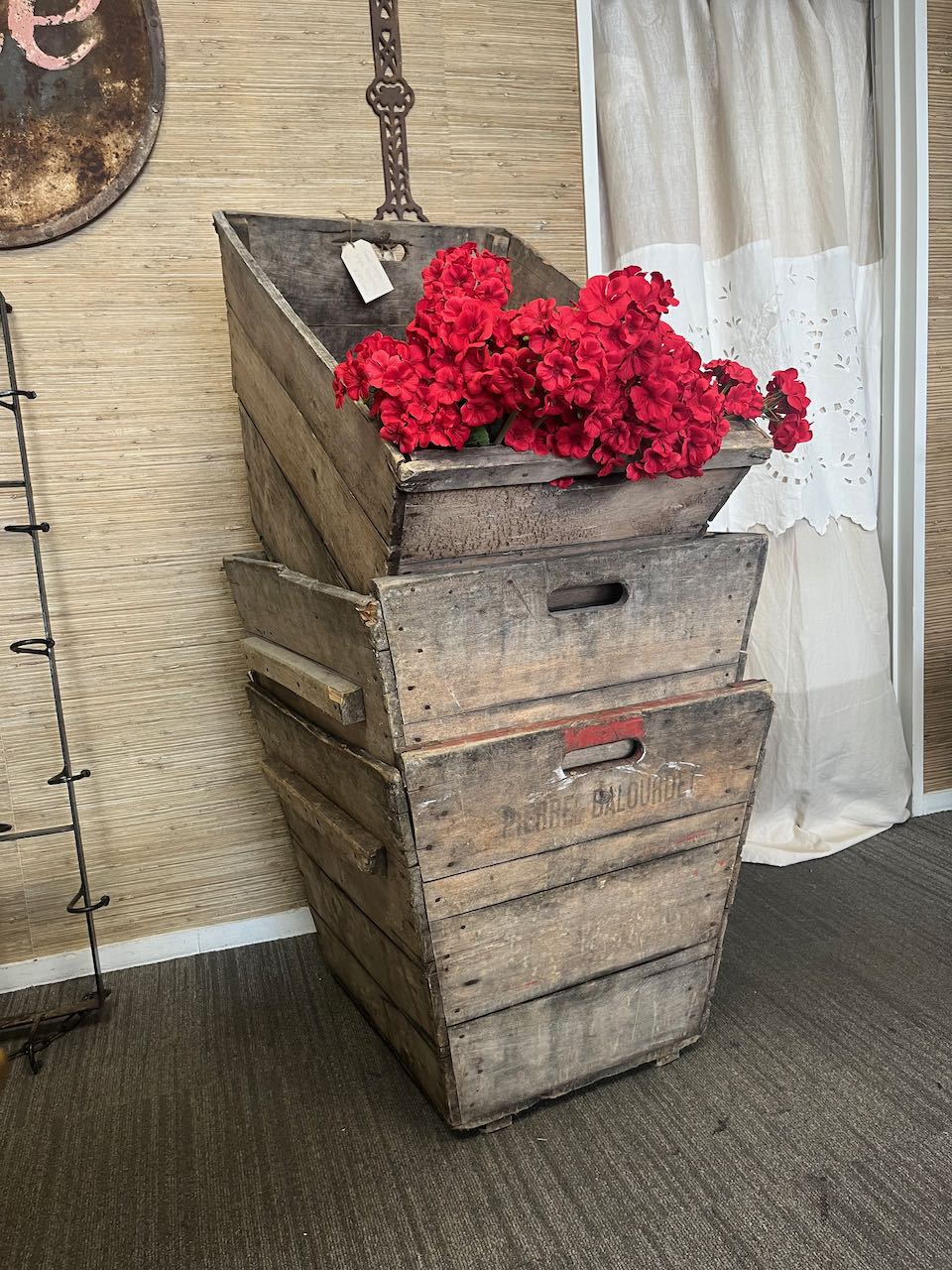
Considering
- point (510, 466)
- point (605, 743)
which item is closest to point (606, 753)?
point (605, 743)

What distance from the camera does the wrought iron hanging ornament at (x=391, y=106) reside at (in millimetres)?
1960

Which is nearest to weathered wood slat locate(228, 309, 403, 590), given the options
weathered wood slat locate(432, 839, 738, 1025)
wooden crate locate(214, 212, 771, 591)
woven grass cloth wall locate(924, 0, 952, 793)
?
wooden crate locate(214, 212, 771, 591)

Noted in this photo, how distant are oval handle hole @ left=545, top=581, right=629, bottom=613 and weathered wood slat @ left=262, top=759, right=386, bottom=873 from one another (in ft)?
1.43

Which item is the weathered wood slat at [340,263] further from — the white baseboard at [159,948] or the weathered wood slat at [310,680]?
the white baseboard at [159,948]

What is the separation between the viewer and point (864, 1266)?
1.16 metres

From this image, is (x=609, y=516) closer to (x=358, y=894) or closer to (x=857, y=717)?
(x=358, y=894)

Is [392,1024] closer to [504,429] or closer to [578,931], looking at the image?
[578,931]

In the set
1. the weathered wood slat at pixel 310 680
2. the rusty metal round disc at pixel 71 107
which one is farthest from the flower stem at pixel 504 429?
the rusty metal round disc at pixel 71 107

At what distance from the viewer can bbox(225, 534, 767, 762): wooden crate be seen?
3.99 ft

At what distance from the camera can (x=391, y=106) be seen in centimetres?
199

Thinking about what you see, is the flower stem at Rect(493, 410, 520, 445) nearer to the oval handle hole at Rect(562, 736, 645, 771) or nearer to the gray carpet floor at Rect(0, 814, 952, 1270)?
the oval handle hole at Rect(562, 736, 645, 771)

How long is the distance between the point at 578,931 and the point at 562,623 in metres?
0.49

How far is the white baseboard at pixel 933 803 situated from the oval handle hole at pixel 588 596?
5.55 ft

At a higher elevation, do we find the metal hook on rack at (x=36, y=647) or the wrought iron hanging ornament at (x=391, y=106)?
the wrought iron hanging ornament at (x=391, y=106)
